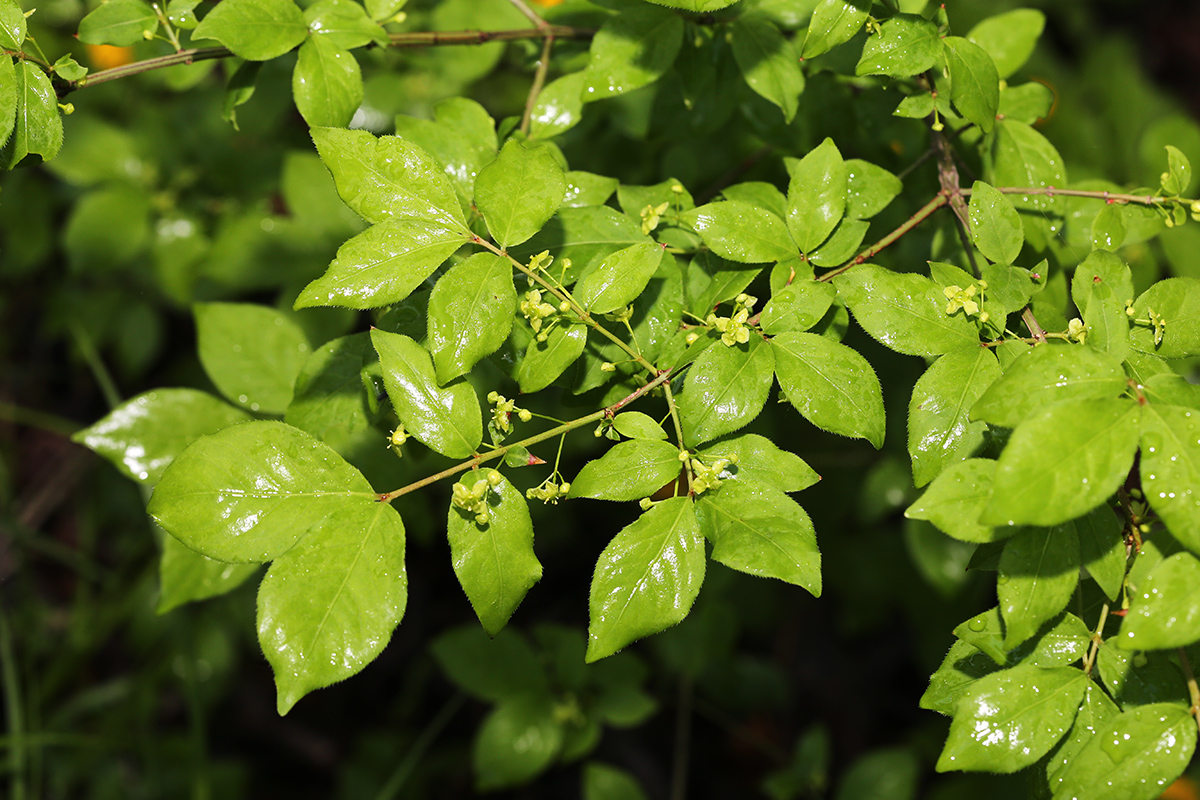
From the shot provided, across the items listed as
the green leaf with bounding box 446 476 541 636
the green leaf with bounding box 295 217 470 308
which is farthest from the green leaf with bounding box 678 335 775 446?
the green leaf with bounding box 295 217 470 308

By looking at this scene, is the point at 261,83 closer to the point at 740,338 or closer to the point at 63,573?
the point at 740,338

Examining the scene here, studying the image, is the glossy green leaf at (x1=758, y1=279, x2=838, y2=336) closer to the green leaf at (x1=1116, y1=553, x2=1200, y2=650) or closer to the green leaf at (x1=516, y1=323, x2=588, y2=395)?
the green leaf at (x1=516, y1=323, x2=588, y2=395)

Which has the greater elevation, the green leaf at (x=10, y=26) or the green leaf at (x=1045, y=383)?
the green leaf at (x=10, y=26)

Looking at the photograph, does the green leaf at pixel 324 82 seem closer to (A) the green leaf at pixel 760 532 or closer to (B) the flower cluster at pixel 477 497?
(B) the flower cluster at pixel 477 497

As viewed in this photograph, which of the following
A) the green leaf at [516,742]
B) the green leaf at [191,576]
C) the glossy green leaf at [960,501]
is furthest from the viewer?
the green leaf at [516,742]

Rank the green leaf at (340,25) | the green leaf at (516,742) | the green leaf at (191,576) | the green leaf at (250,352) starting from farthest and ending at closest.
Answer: the green leaf at (516,742) < the green leaf at (250,352) < the green leaf at (191,576) < the green leaf at (340,25)

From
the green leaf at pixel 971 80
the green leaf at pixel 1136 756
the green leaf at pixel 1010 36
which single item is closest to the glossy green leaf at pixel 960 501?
the green leaf at pixel 1136 756

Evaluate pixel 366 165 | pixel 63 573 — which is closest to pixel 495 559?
pixel 366 165

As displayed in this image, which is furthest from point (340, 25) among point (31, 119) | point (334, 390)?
point (334, 390)
